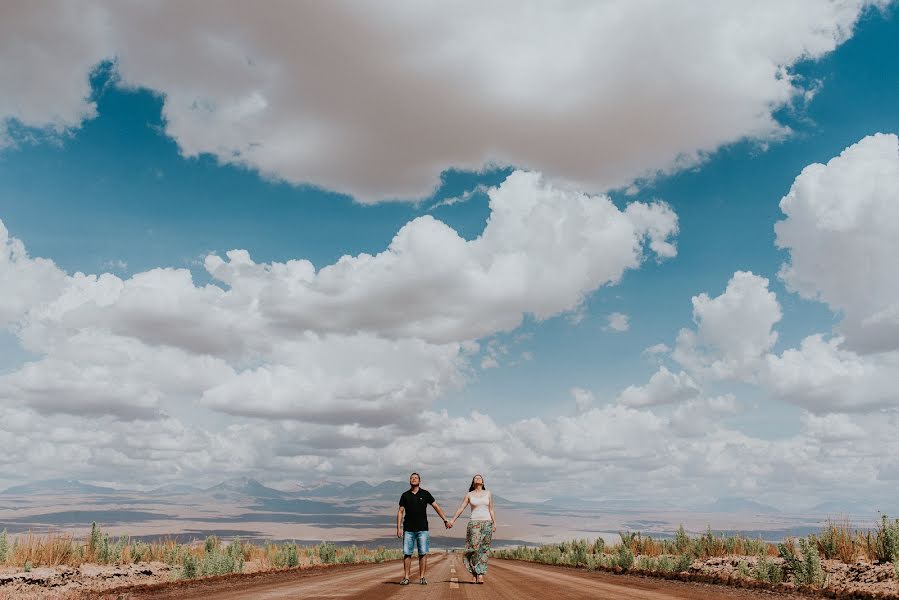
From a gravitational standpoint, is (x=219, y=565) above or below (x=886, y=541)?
below

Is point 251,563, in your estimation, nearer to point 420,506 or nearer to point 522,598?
point 420,506

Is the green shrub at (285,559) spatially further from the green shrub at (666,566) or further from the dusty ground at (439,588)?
the green shrub at (666,566)

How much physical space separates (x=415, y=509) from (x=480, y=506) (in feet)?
5.50

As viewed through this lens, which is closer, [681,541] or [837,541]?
[837,541]

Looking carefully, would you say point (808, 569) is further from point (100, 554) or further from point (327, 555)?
point (327, 555)

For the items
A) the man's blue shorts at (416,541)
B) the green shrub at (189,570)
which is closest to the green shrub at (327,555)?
the green shrub at (189,570)

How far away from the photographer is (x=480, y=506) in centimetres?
1659

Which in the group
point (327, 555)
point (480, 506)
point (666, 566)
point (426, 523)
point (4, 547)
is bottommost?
point (327, 555)

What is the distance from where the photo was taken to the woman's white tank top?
16.6m

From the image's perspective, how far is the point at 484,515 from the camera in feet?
54.4

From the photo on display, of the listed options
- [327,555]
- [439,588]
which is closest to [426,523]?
[439,588]

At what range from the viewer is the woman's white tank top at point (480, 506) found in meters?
16.6

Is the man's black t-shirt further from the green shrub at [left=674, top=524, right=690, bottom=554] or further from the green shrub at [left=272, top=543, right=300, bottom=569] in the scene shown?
the green shrub at [left=674, top=524, right=690, bottom=554]

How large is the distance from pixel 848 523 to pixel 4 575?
22.7m
